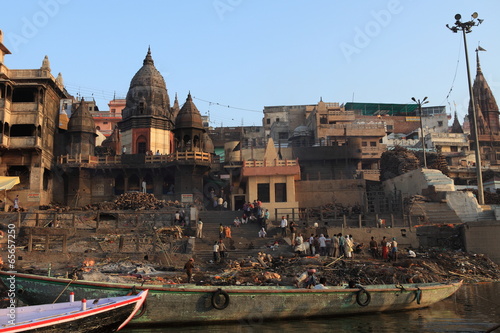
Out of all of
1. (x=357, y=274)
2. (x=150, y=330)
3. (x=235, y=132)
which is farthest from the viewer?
(x=235, y=132)

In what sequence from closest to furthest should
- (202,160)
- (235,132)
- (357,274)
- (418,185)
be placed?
(357,274) → (418,185) → (202,160) → (235,132)

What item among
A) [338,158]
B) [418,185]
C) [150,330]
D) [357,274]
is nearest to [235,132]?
[338,158]

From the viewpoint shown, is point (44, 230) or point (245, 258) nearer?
point (245, 258)


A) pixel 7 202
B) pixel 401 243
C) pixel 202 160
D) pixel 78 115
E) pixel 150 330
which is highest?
pixel 78 115

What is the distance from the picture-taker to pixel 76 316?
10703mm

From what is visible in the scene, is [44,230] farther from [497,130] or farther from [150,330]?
[497,130]

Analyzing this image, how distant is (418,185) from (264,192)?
10.3m

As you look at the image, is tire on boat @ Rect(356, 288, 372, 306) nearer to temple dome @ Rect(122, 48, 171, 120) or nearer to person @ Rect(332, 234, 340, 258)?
person @ Rect(332, 234, 340, 258)

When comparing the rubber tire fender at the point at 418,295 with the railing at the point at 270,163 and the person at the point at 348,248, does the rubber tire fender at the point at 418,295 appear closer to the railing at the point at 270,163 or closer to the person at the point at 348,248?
the person at the point at 348,248

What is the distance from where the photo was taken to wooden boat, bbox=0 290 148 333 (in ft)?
33.5

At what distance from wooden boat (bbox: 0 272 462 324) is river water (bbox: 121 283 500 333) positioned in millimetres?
250

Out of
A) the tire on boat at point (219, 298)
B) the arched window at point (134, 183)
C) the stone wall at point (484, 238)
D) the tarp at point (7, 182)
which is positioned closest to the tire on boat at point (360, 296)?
the tire on boat at point (219, 298)

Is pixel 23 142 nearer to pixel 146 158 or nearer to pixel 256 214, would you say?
pixel 146 158

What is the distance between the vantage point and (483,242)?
23906 mm
